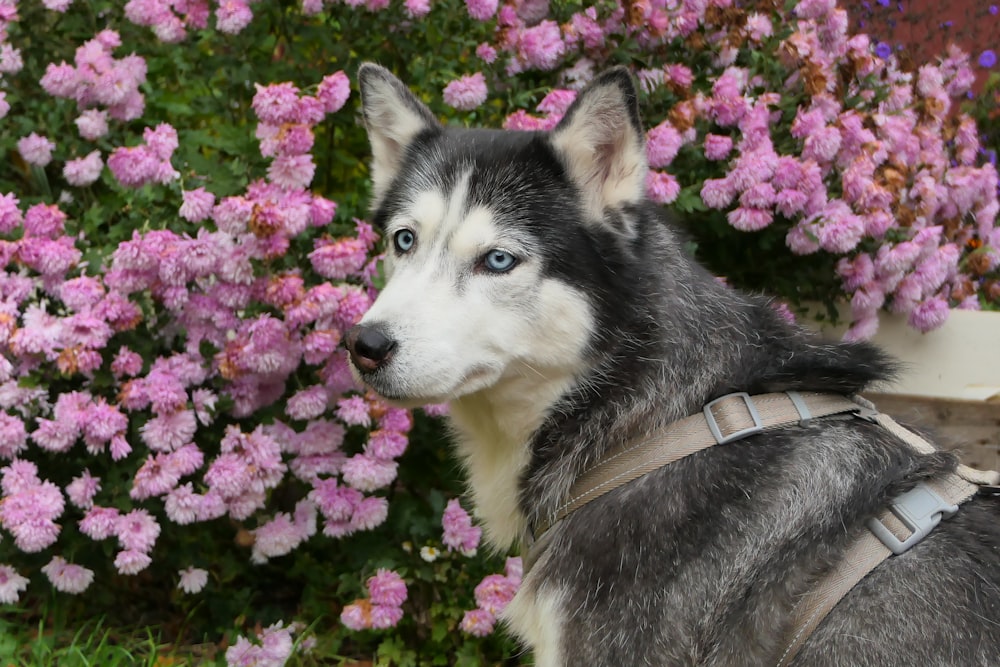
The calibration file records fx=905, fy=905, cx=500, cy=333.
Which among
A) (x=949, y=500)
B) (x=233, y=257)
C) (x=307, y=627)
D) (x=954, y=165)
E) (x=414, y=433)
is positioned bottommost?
(x=307, y=627)

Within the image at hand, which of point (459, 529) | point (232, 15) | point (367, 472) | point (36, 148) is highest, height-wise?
point (232, 15)

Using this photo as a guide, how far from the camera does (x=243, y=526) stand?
145 inches

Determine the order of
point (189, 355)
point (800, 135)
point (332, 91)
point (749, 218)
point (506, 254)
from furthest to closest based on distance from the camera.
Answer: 1. point (800, 135)
2. point (749, 218)
3. point (189, 355)
4. point (332, 91)
5. point (506, 254)

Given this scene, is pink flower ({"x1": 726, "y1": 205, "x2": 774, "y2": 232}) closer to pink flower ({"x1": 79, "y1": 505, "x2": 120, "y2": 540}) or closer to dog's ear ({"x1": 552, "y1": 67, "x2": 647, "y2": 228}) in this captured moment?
dog's ear ({"x1": 552, "y1": 67, "x2": 647, "y2": 228})

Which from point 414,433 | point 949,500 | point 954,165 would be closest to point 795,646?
point 949,500

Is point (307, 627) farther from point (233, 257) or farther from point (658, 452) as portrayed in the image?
point (658, 452)

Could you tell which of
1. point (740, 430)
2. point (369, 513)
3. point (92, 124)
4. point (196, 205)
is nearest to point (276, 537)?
point (369, 513)

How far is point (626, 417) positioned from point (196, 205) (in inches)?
67.3

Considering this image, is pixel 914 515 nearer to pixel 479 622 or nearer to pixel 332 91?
pixel 479 622

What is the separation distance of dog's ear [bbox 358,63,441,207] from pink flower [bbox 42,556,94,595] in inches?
68.6

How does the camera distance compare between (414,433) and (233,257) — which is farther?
(414,433)

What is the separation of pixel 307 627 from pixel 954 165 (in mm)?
4662

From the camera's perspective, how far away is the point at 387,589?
3.30 metres

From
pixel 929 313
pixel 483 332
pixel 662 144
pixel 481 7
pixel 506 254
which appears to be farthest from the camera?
pixel 929 313
